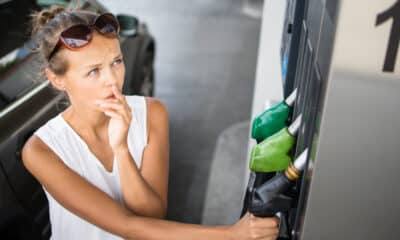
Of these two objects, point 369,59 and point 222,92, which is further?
point 222,92

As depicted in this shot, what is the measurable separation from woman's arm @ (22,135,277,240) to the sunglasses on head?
0.28m

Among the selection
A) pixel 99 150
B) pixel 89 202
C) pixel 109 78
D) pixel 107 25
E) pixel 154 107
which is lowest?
pixel 89 202

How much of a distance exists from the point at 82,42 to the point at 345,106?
2.13 ft

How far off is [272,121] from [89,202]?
0.57 m

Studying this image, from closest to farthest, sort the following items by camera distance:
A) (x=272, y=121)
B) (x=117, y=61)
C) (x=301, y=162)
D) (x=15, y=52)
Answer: (x=301, y=162)
(x=117, y=61)
(x=272, y=121)
(x=15, y=52)

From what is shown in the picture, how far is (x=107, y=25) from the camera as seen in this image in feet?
4.27

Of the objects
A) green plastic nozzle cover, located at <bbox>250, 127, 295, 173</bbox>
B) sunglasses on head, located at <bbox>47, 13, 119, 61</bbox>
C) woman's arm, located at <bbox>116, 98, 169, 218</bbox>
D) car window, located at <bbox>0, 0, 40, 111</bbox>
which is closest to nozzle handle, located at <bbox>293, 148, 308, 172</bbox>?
green plastic nozzle cover, located at <bbox>250, 127, 295, 173</bbox>

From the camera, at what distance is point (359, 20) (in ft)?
2.87

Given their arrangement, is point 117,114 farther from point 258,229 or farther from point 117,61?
point 258,229

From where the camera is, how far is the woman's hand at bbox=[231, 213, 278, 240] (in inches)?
49.6

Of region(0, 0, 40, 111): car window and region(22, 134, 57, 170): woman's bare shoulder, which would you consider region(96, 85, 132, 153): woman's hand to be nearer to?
region(22, 134, 57, 170): woman's bare shoulder

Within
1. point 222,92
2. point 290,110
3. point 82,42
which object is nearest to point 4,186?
point 82,42

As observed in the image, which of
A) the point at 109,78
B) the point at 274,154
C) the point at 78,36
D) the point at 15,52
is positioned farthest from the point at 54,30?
the point at 15,52

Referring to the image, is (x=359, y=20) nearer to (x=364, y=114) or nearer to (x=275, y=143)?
(x=364, y=114)
